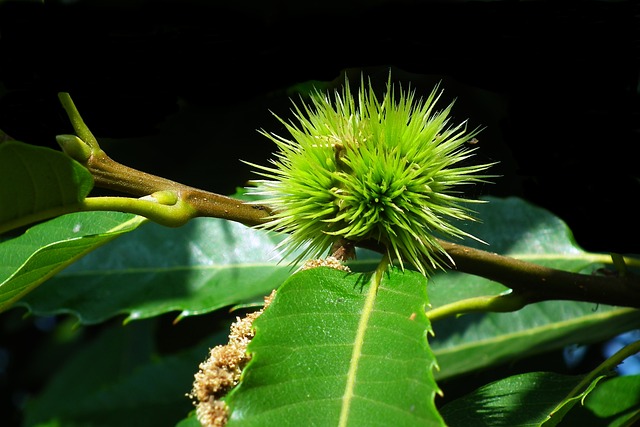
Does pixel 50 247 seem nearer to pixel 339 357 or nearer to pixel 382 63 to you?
pixel 339 357

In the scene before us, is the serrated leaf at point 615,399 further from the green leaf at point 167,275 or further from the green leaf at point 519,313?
the green leaf at point 167,275

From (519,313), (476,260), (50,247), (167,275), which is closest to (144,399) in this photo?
(167,275)

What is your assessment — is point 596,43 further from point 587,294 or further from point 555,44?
point 587,294

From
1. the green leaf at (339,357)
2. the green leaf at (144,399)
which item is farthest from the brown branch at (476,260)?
the green leaf at (144,399)

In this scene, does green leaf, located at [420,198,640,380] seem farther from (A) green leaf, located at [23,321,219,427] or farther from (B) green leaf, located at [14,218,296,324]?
(A) green leaf, located at [23,321,219,427]

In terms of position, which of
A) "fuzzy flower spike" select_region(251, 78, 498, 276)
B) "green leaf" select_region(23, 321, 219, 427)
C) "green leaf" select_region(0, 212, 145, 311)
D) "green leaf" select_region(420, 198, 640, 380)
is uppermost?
"fuzzy flower spike" select_region(251, 78, 498, 276)

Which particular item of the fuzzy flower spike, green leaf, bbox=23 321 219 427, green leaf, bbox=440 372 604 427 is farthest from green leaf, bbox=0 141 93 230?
green leaf, bbox=23 321 219 427
